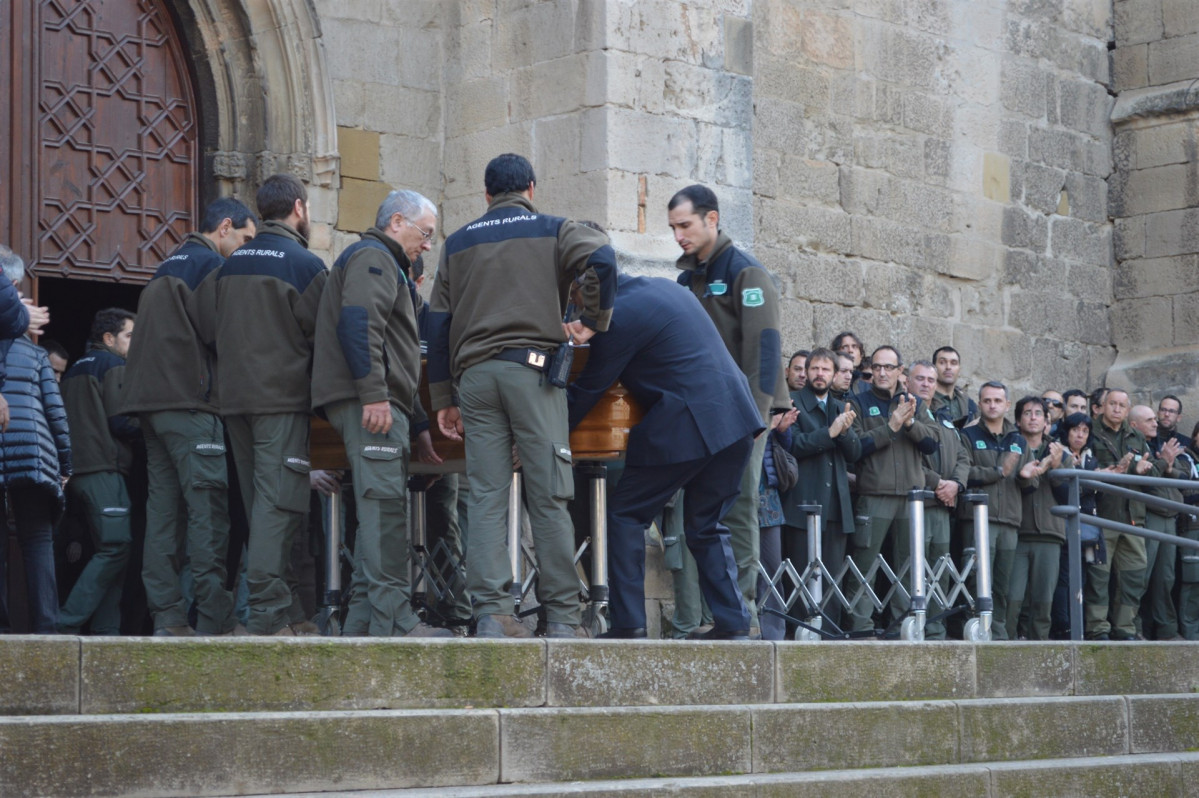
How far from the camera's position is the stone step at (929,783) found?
207 inches

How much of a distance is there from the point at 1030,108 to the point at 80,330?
775 cm

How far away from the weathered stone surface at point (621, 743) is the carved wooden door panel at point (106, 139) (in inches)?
196

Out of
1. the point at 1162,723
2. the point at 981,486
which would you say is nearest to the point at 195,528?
the point at 1162,723

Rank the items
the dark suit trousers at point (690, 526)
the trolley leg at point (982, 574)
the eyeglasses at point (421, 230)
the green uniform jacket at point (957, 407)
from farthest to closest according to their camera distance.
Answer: the green uniform jacket at point (957, 407) < the trolley leg at point (982, 574) < the eyeglasses at point (421, 230) < the dark suit trousers at point (690, 526)

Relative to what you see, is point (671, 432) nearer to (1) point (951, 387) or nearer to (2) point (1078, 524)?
(2) point (1078, 524)

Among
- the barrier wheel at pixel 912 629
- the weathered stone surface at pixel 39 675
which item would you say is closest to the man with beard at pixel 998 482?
the barrier wheel at pixel 912 629

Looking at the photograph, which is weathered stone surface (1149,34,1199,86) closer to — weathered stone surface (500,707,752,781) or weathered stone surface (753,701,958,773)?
weathered stone surface (753,701,958,773)

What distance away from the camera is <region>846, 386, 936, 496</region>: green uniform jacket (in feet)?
32.9

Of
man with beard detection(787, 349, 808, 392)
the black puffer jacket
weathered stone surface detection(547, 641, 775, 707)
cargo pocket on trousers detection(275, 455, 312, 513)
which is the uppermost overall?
man with beard detection(787, 349, 808, 392)

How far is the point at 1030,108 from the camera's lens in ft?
47.0

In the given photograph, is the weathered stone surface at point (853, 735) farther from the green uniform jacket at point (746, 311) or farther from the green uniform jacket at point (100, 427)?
the green uniform jacket at point (100, 427)

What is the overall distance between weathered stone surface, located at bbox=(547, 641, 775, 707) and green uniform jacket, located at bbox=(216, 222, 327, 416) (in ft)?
5.87

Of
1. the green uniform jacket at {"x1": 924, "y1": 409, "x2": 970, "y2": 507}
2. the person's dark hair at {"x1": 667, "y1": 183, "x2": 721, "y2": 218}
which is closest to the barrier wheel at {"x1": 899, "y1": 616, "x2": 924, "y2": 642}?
the green uniform jacket at {"x1": 924, "y1": 409, "x2": 970, "y2": 507}

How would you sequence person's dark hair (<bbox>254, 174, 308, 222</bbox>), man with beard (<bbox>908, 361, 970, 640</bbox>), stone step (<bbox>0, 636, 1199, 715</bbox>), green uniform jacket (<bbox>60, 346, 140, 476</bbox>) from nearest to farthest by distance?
1. stone step (<bbox>0, 636, 1199, 715</bbox>)
2. person's dark hair (<bbox>254, 174, 308, 222</bbox>)
3. green uniform jacket (<bbox>60, 346, 140, 476</bbox>)
4. man with beard (<bbox>908, 361, 970, 640</bbox>)
